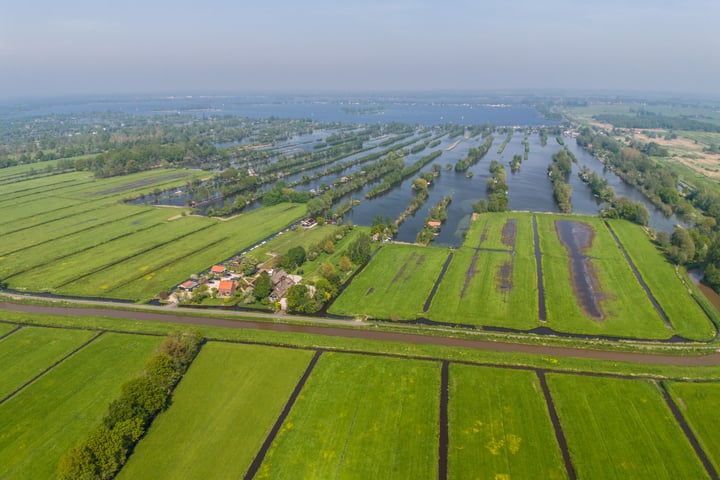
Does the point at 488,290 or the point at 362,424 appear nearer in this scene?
the point at 362,424

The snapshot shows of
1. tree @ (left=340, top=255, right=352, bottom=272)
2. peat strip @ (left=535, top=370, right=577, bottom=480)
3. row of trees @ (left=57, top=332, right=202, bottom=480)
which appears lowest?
peat strip @ (left=535, top=370, right=577, bottom=480)

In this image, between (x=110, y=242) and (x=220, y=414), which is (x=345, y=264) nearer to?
(x=220, y=414)

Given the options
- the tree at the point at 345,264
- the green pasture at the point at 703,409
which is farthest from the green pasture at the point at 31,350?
the green pasture at the point at 703,409

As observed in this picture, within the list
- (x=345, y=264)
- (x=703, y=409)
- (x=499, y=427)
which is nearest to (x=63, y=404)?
(x=345, y=264)

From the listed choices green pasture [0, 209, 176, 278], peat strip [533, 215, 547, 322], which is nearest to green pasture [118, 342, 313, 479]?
peat strip [533, 215, 547, 322]

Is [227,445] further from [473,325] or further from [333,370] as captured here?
[473,325]

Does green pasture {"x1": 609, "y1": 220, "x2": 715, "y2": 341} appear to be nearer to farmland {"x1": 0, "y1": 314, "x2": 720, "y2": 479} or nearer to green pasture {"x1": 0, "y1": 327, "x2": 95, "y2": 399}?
farmland {"x1": 0, "y1": 314, "x2": 720, "y2": 479}
